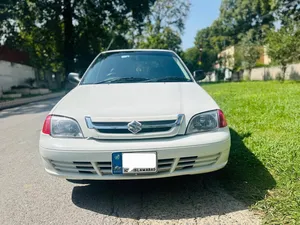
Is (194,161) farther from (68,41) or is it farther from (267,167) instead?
(68,41)

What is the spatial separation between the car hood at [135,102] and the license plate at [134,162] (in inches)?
12.1

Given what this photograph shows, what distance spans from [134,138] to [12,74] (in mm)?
21838

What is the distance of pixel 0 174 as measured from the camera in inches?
130

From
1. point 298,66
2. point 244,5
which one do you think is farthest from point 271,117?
point 244,5

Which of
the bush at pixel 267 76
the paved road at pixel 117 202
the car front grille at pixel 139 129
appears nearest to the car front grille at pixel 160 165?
the car front grille at pixel 139 129

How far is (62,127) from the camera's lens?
93.8 inches

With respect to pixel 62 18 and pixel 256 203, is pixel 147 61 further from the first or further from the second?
pixel 62 18

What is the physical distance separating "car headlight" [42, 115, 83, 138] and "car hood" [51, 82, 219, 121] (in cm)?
5

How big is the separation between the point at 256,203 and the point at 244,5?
54.0 meters

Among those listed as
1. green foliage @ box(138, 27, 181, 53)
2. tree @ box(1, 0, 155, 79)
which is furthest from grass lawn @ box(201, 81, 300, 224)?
green foliage @ box(138, 27, 181, 53)

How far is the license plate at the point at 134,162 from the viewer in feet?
7.08

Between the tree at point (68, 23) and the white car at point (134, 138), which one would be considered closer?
the white car at point (134, 138)

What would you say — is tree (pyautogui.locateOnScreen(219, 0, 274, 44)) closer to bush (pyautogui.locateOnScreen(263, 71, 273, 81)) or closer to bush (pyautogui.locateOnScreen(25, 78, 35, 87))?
bush (pyautogui.locateOnScreen(263, 71, 273, 81))

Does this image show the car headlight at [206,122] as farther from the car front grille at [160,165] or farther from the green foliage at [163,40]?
the green foliage at [163,40]
